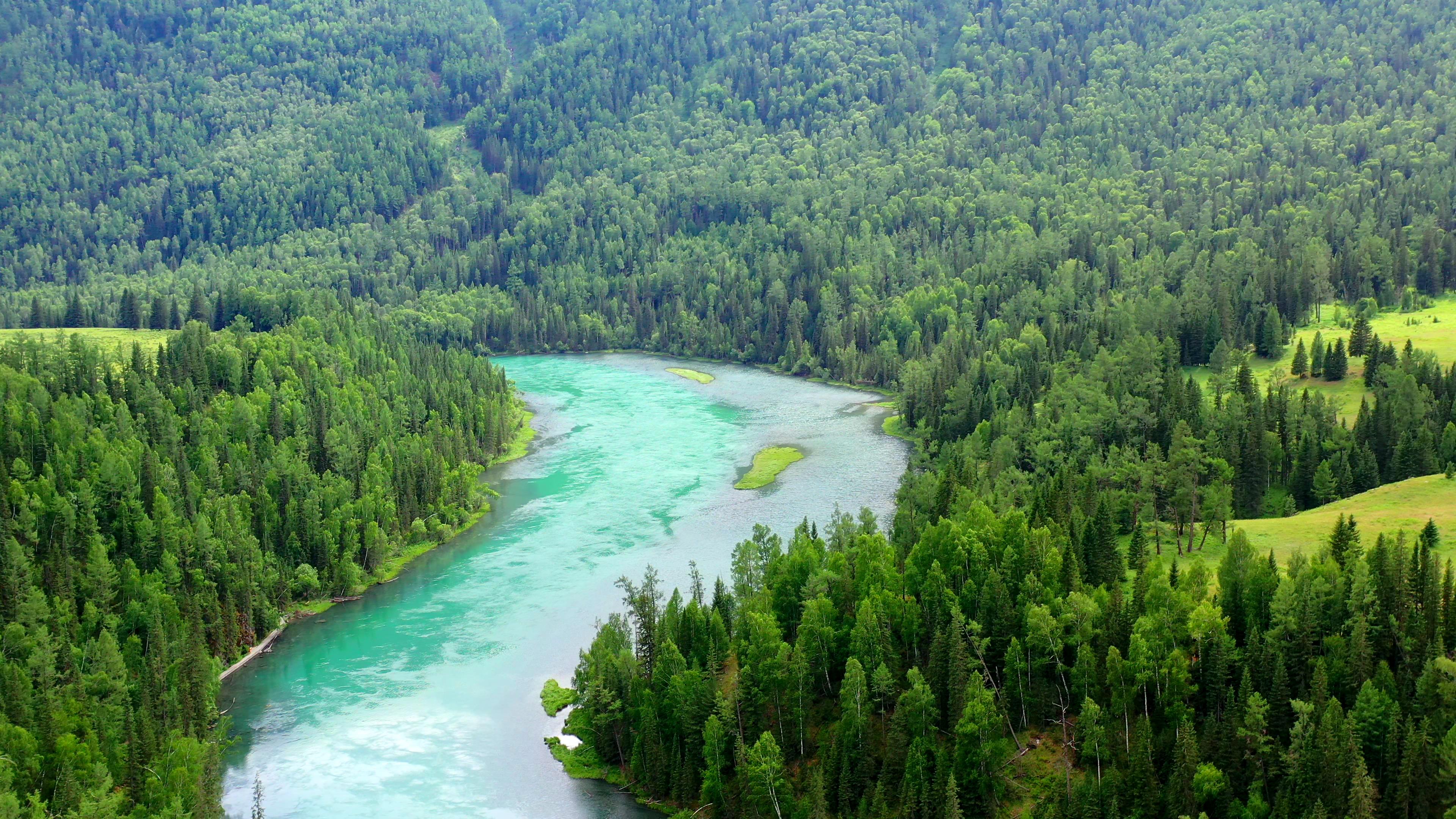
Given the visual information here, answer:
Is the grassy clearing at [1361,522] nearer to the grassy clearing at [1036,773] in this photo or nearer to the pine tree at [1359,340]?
the grassy clearing at [1036,773]

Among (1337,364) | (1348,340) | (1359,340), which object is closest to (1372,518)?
(1337,364)

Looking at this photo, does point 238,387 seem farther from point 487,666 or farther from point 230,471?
point 487,666

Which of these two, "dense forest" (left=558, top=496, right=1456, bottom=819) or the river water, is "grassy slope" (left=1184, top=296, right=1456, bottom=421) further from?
"dense forest" (left=558, top=496, right=1456, bottom=819)

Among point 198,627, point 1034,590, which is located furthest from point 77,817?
point 1034,590

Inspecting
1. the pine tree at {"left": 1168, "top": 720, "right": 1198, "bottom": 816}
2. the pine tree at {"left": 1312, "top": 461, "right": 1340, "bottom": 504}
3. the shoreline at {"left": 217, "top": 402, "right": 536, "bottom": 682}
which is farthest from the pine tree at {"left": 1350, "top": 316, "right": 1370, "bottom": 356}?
the pine tree at {"left": 1168, "top": 720, "right": 1198, "bottom": 816}

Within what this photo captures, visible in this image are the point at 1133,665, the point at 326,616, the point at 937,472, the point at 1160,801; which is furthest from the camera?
the point at 937,472

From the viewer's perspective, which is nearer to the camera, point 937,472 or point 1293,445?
point 1293,445

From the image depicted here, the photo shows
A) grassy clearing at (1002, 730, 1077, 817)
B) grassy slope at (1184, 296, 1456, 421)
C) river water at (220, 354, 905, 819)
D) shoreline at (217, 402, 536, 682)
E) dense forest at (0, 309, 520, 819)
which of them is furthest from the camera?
grassy slope at (1184, 296, 1456, 421)

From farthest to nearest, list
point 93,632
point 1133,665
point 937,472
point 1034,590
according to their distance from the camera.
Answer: point 937,472, point 93,632, point 1034,590, point 1133,665
